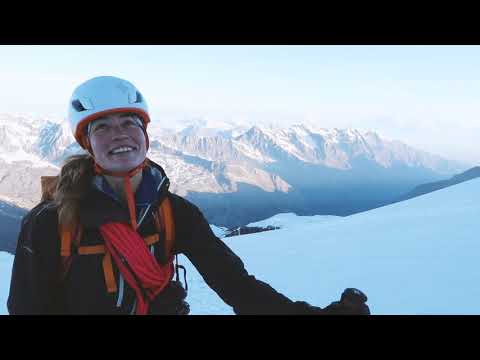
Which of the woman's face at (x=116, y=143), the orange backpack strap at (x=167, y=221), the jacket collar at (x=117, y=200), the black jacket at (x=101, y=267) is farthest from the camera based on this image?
the orange backpack strap at (x=167, y=221)

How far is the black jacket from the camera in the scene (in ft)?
6.84

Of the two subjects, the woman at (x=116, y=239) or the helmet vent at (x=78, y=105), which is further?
the helmet vent at (x=78, y=105)

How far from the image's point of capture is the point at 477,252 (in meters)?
10.4

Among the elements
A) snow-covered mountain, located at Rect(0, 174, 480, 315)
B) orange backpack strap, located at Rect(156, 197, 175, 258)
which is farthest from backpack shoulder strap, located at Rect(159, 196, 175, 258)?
snow-covered mountain, located at Rect(0, 174, 480, 315)

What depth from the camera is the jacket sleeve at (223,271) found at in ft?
7.79

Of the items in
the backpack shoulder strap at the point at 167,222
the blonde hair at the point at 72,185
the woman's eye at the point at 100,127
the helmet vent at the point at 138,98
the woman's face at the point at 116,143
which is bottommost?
the backpack shoulder strap at the point at 167,222

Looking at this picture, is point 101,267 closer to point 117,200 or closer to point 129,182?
point 117,200

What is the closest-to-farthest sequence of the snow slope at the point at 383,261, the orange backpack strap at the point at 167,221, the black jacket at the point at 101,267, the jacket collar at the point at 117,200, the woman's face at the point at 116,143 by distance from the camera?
the black jacket at the point at 101,267
the jacket collar at the point at 117,200
the woman's face at the point at 116,143
the orange backpack strap at the point at 167,221
the snow slope at the point at 383,261

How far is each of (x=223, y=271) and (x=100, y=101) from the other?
133 cm

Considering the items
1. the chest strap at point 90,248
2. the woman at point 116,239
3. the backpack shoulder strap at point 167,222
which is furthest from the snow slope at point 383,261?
the chest strap at point 90,248

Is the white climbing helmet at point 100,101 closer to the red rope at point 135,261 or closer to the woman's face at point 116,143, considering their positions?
the woman's face at point 116,143

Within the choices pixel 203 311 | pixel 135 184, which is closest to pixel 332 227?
pixel 203 311

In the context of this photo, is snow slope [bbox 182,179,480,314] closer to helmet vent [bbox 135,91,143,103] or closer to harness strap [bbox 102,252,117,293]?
harness strap [bbox 102,252,117,293]
